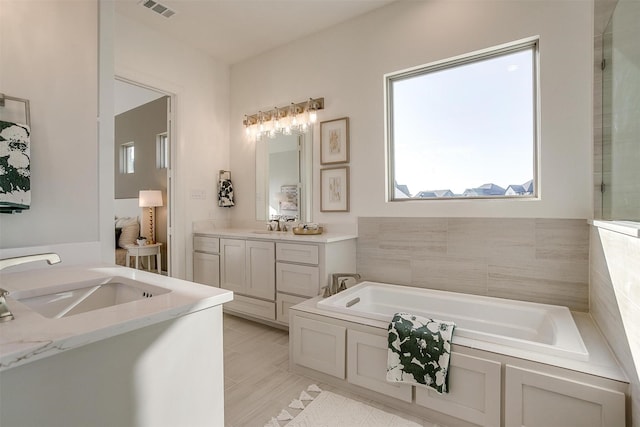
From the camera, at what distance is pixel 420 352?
1.67 meters

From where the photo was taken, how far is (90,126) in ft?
5.25

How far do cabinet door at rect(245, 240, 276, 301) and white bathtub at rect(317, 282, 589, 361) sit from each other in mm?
799

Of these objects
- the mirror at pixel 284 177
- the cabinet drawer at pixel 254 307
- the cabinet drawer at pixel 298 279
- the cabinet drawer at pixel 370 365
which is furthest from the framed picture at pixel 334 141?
the cabinet drawer at pixel 370 365

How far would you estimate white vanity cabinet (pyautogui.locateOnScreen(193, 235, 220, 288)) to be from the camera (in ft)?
11.1

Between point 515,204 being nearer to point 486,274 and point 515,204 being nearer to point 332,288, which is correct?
point 486,274

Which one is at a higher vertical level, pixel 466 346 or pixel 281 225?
pixel 281 225

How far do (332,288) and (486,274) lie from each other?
3.92ft

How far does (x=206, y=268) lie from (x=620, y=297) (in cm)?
332

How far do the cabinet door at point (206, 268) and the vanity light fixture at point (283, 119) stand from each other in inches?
58.7

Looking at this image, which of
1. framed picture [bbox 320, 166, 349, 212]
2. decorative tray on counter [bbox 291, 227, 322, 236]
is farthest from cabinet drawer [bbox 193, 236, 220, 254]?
framed picture [bbox 320, 166, 349, 212]

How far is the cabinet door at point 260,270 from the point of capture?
293 centimetres

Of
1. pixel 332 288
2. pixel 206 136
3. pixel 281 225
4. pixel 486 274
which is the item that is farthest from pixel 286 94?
pixel 486 274

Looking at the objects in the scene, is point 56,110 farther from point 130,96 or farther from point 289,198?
point 130,96

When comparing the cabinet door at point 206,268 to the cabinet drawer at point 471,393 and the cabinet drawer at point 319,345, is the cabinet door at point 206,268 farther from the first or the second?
the cabinet drawer at point 471,393
